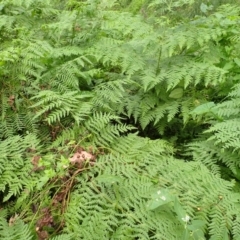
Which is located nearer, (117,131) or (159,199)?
(159,199)

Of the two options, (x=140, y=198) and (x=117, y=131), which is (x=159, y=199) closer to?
(x=140, y=198)

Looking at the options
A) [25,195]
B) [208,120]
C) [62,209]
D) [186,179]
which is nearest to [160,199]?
[186,179]

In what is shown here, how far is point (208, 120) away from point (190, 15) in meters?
3.30

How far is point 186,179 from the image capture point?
1970 mm

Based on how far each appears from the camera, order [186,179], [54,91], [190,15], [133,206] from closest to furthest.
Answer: [133,206] → [186,179] → [54,91] → [190,15]

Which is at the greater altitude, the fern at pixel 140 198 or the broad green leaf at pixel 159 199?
the broad green leaf at pixel 159 199

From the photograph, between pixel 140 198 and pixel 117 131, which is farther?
pixel 117 131

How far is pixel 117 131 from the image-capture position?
7.43 ft

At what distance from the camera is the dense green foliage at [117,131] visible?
179cm

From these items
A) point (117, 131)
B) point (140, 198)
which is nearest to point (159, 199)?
point (140, 198)

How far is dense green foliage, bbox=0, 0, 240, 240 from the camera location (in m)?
1.79

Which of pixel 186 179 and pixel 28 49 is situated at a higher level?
pixel 28 49

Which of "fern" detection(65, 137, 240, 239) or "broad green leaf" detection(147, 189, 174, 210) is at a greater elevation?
"broad green leaf" detection(147, 189, 174, 210)

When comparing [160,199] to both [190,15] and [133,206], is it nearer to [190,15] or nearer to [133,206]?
[133,206]
